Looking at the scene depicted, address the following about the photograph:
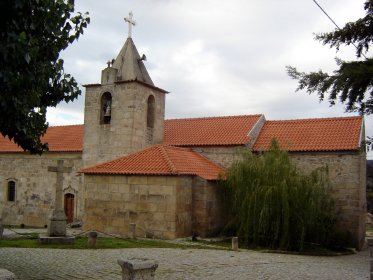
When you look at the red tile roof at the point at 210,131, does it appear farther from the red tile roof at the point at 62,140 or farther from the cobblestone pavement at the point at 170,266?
the cobblestone pavement at the point at 170,266

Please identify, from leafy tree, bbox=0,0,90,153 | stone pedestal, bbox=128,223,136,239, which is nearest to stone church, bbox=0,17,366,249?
stone pedestal, bbox=128,223,136,239

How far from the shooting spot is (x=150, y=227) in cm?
1719

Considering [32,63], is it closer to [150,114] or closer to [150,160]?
[150,160]

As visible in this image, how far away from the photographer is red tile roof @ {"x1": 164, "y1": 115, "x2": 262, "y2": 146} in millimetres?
21292

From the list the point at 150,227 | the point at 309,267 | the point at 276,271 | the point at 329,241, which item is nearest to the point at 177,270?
the point at 276,271

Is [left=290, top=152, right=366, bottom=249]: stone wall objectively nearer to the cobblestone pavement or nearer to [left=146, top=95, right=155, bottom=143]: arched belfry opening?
the cobblestone pavement

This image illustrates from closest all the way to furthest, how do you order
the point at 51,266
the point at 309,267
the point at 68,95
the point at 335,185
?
the point at 68,95
the point at 51,266
the point at 309,267
the point at 335,185

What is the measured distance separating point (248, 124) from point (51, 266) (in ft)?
46.9

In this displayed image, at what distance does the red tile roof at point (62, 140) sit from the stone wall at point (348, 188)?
12609 mm

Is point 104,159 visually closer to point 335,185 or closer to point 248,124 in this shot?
point 248,124

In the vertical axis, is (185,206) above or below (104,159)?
below

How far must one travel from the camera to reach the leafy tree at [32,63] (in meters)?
6.34

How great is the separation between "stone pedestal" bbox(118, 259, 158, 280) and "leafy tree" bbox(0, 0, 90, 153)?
313cm

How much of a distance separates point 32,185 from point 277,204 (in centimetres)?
1535
